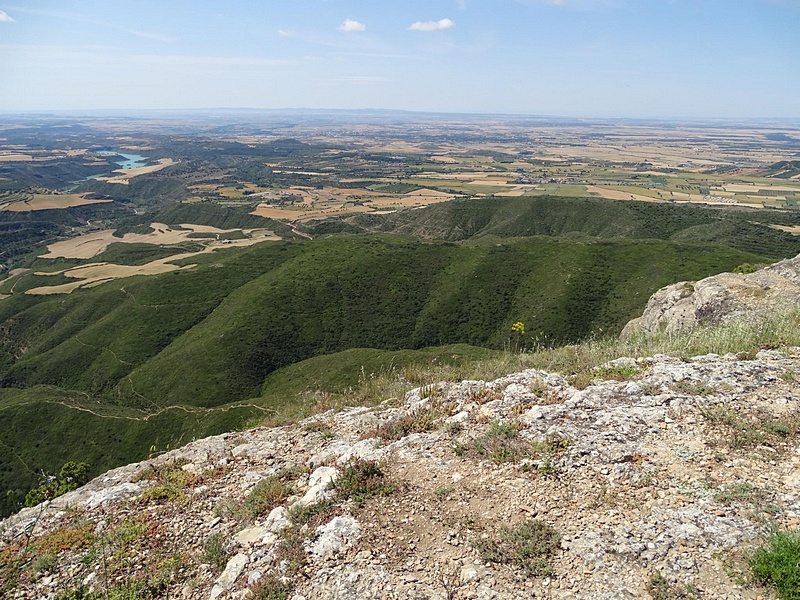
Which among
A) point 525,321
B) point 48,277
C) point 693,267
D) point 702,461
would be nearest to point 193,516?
point 702,461

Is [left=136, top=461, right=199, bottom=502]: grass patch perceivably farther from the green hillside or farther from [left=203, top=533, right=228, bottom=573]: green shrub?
the green hillside

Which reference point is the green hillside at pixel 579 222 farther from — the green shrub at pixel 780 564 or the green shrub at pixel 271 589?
the green shrub at pixel 271 589

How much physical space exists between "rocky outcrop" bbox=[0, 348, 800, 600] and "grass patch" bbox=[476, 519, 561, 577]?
6 centimetres

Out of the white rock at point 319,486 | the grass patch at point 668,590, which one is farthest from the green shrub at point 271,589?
the grass patch at point 668,590

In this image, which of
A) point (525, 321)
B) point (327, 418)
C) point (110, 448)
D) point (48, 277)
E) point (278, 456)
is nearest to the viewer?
point (278, 456)

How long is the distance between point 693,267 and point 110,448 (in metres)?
107

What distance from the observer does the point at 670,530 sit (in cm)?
627

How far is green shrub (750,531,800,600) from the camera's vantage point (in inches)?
193

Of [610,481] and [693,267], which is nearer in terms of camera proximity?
[610,481]

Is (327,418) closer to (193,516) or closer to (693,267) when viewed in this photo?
(193,516)

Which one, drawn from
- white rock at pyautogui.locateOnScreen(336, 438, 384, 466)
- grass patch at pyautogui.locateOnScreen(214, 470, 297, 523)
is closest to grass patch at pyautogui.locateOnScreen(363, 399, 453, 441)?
white rock at pyautogui.locateOnScreen(336, 438, 384, 466)

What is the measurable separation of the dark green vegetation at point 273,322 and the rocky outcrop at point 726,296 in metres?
24.0

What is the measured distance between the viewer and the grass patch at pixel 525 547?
19.8ft

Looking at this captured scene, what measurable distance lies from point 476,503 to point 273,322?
85384mm
